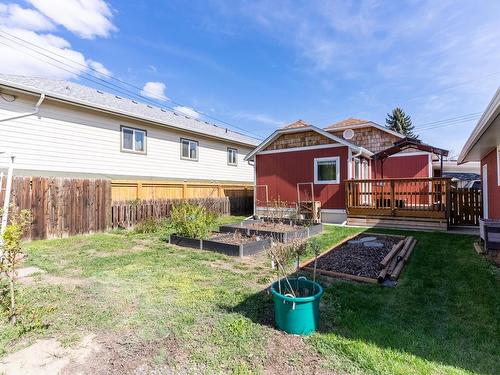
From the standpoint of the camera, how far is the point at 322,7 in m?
9.23

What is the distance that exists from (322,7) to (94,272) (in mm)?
9958

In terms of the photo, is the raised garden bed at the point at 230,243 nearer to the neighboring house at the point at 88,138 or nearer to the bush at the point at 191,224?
the bush at the point at 191,224

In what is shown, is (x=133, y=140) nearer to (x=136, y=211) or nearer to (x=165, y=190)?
(x=165, y=190)

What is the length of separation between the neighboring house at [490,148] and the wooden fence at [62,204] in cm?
932

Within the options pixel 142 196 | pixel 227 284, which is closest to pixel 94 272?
pixel 227 284

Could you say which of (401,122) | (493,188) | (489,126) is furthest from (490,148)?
(401,122)

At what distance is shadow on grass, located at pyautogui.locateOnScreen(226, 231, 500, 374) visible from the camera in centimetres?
236

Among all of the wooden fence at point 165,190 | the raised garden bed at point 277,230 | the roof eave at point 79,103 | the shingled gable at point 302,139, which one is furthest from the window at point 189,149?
the raised garden bed at point 277,230

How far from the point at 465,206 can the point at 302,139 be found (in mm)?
6143

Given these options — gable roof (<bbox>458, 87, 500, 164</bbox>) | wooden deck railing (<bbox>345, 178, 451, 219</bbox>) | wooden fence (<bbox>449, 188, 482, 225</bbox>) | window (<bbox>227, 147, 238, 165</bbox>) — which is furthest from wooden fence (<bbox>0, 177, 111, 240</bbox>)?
wooden fence (<bbox>449, 188, 482, 225</bbox>)

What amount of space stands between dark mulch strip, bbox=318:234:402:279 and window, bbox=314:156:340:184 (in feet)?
15.4

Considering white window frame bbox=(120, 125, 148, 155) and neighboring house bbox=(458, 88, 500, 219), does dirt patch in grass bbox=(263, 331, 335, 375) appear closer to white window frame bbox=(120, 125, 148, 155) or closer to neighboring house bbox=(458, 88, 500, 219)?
neighboring house bbox=(458, 88, 500, 219)

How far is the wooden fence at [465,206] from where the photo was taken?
8.84 metres

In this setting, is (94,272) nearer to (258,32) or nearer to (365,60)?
(258,32)
